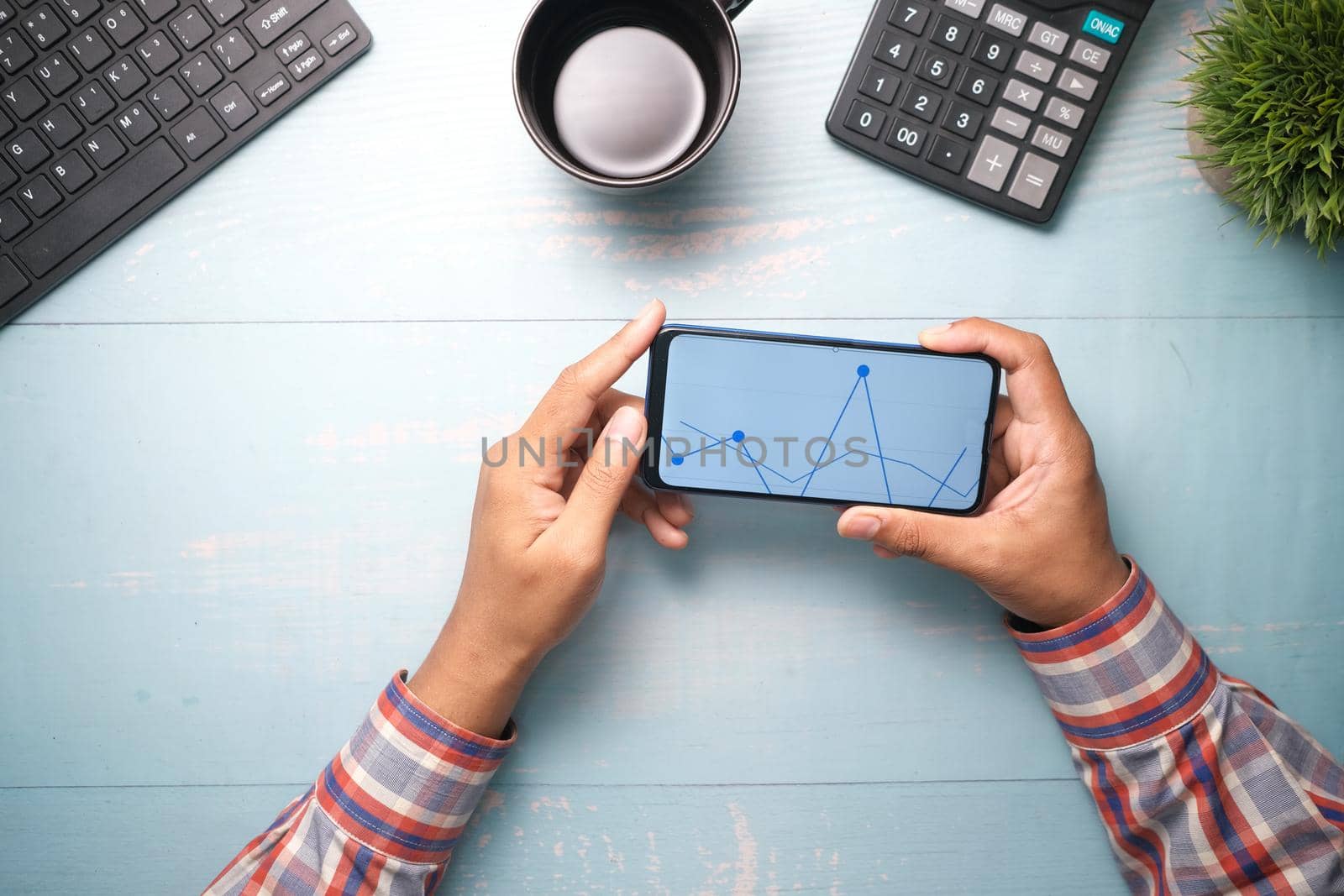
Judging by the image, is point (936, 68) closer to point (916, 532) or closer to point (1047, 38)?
point (1047, 38)

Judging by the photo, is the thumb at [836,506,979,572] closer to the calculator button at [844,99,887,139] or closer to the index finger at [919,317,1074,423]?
the index finger at [919,317,1074,423]

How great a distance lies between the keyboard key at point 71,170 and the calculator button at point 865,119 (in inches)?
19.6

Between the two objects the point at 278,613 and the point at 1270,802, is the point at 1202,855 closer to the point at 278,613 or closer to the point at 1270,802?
the point at 1270,802

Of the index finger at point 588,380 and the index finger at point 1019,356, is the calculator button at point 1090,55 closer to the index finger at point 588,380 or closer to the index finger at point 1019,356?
the index finger at point 1019,356

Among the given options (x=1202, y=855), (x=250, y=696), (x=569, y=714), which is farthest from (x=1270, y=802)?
(x=250, y=696)

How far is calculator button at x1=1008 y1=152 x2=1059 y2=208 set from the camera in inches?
20.5

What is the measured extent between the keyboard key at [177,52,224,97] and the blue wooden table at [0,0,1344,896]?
0.16 ft

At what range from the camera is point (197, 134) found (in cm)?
52

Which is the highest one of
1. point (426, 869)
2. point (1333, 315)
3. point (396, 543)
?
point (1333, 315)

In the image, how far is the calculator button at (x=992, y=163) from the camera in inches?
20.5

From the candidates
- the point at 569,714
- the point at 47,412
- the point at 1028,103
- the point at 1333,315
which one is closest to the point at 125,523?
the point at 47,412

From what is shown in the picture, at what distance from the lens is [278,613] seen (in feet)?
1.81

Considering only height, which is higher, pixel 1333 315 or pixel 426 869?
pixel 1333 315

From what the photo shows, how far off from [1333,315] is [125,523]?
0.85 metres
